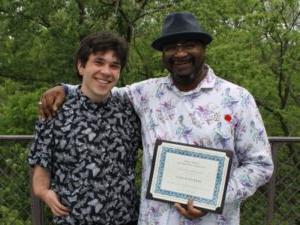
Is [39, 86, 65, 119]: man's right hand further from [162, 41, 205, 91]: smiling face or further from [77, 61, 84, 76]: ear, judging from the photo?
[162, 41, 205, 91]: smiling face

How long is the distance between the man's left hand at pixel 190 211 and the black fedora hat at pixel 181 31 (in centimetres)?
77

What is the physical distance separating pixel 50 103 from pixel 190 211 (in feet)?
2.81

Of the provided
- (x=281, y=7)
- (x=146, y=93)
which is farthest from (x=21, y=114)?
(x=146, y=93)

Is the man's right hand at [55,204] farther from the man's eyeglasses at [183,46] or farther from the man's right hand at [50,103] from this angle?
the man's eyeglasses at [183,46]

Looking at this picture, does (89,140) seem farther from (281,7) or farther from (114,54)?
(281,7)

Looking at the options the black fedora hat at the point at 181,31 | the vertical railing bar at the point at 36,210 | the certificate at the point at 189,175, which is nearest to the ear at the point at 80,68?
the black fedora hat at the point at 181,31

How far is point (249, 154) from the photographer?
98.6 inches

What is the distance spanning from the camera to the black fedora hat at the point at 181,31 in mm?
2520

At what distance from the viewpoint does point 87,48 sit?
8.55 feet

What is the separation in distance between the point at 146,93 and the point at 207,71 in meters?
0.34

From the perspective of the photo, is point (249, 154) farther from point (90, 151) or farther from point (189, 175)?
point (90, 151)

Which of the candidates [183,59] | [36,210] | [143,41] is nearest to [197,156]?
[183,59]

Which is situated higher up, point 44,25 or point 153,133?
point 44,25

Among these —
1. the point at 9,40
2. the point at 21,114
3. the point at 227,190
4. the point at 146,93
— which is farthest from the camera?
the point at 9,40
